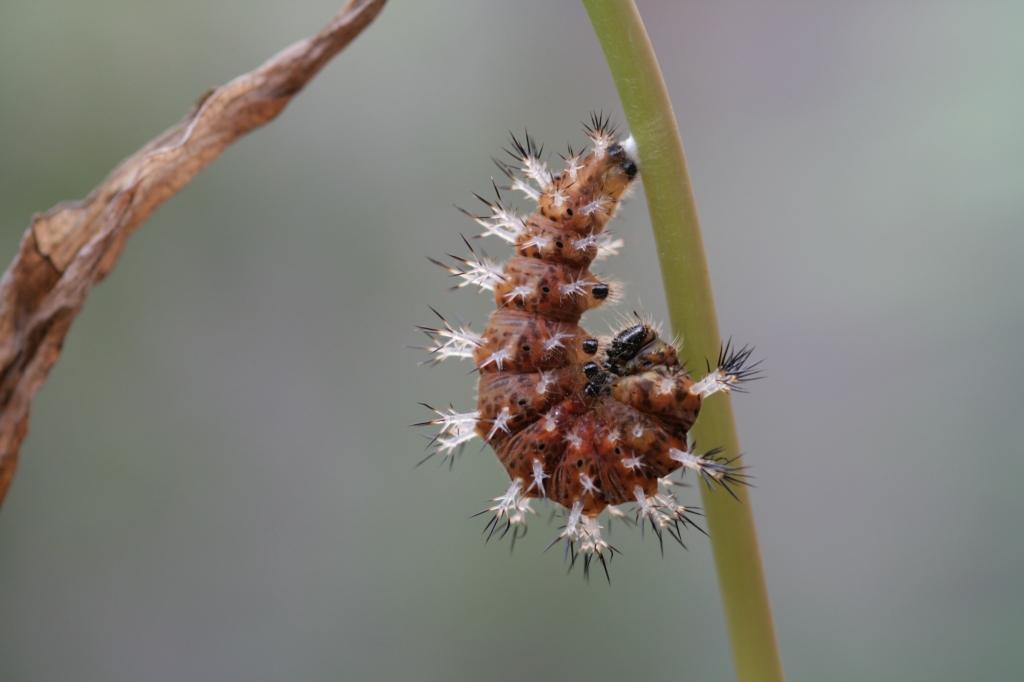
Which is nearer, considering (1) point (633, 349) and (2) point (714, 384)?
(2) point (714, 384)

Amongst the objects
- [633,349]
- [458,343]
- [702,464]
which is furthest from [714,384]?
[458,343]

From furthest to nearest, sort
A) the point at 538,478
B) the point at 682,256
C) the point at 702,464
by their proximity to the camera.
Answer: the point at 538,478 → the point at 702,464 → the point at 682,256

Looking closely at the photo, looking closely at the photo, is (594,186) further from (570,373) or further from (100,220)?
(100,220)

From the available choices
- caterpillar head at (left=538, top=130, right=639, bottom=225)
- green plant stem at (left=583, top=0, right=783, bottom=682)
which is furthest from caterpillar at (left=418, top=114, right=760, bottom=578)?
green plant stem at (left=583, top=0, right=783, bottom=682)

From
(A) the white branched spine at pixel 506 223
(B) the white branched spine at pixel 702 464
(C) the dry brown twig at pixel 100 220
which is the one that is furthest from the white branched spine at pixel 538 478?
(C) the dry brown twig at pixel 100 220

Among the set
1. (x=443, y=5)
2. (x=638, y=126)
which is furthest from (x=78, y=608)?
(x=638, y=126)

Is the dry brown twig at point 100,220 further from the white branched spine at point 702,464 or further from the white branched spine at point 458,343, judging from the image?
the white branched spine at point 702,464
